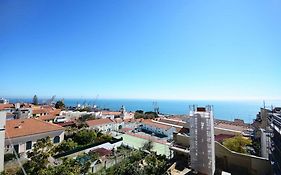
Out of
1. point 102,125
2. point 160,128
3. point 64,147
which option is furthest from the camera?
point 102,125

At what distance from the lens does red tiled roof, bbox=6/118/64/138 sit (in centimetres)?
1785

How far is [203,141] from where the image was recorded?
10953mm

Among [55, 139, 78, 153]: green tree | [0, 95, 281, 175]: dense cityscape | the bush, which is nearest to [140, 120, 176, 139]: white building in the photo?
[0, 95, 281, 175]: dense cityscape

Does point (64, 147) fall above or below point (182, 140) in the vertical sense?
below

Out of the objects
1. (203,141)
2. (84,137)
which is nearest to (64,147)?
(84,137)

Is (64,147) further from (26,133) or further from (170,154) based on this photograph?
(170,154)

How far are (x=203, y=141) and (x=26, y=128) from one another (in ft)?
58.5

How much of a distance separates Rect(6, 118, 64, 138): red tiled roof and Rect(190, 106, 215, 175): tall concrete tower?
1606 cm

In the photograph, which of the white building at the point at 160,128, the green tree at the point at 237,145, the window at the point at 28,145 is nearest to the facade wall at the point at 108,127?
the white building at the point at 160,128

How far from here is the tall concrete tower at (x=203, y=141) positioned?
34.8 ft

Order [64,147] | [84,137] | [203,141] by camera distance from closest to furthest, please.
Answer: [203,141] < [64,147] < [84,137]

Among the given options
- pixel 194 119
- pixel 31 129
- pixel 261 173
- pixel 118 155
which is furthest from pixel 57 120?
pixel 261 173

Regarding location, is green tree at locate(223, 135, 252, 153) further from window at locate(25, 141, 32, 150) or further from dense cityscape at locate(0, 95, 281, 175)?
window at locate(25, 141, 32, 150)

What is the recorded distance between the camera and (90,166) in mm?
13055
